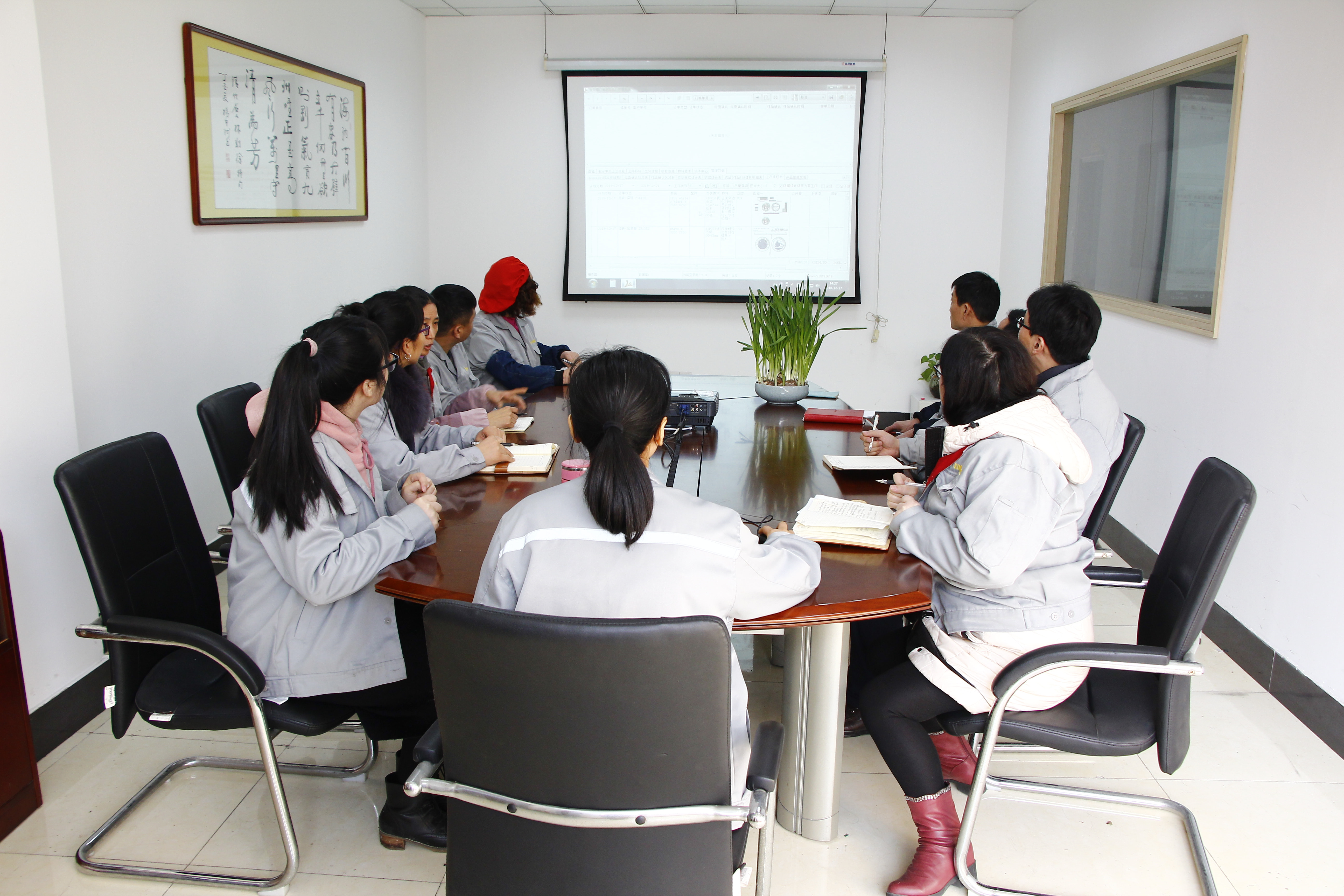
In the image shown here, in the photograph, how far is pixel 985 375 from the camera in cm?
194

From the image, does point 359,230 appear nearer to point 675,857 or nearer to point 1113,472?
point 1113,472

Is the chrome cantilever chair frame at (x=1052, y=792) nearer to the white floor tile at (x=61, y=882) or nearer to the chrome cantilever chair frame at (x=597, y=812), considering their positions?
the chrome cantilever chair frame at (x=597, y=812)

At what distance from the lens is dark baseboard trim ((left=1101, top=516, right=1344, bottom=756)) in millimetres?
2689

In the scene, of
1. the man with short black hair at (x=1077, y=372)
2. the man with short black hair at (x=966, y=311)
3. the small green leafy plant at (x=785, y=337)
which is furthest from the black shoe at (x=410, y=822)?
the small green leafy plant at (x=785, y=337)

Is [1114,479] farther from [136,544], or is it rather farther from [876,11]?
[876,11]

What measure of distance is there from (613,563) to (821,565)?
26.1 inches

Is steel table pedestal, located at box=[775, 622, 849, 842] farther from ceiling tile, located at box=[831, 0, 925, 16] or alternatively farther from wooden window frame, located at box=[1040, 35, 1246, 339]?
ceiling tile, located at box=[831, 0, 925, 16]

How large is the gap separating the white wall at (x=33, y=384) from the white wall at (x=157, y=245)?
1.31ft

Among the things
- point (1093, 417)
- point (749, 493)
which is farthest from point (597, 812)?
point (1093, 417)

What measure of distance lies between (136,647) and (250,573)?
10.7 inches

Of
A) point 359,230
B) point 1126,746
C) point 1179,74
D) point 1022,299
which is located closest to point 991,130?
point 1022,299

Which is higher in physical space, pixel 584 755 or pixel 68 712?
pixel 584 755

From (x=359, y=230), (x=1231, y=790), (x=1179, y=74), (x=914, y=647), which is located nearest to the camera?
(x=914, y=647)

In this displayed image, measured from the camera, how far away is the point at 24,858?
215 cm
